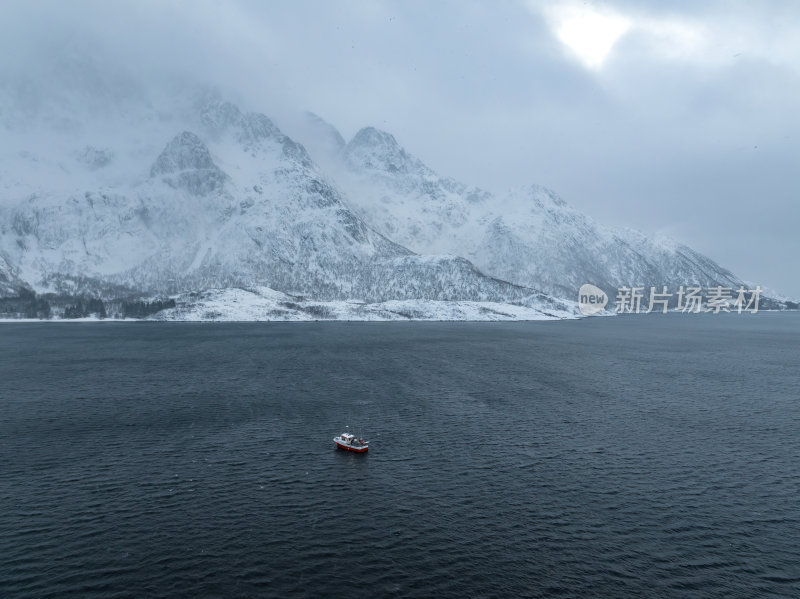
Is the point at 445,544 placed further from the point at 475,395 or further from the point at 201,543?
the point at 475,395

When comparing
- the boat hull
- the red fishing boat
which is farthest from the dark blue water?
the red fishing boat

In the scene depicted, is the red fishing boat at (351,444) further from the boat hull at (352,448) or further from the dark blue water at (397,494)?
the dark blue water at (397,494)

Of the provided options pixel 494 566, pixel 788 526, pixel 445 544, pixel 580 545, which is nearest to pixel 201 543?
pixel 445 544

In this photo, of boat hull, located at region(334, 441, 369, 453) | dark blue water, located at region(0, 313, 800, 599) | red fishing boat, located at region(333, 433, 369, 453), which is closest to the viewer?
dark blue water, located at region(0, 313, 800, 599)

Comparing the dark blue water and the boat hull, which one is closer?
the dark blue water

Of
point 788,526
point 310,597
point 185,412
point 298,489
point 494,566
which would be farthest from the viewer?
point 185,412

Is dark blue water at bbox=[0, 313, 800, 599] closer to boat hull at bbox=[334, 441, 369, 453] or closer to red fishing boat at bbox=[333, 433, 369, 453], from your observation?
boat hull at bbox=[334, 441, 369, 453]

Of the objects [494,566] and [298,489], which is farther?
[298,489]
